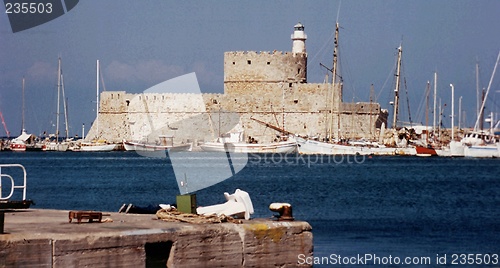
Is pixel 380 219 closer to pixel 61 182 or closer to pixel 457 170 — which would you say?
pixel 61 182

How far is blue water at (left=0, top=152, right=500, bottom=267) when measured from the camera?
1147 centimetres

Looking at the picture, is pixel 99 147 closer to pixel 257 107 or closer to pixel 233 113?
pixel 233 113

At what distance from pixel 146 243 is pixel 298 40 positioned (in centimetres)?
4008

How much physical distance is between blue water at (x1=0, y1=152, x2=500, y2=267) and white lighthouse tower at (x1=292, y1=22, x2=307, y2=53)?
906cm

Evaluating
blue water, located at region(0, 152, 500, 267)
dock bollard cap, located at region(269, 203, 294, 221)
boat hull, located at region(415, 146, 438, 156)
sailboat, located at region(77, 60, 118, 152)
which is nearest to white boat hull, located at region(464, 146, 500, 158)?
boat hull, located at region(415, 146, 438, 156)

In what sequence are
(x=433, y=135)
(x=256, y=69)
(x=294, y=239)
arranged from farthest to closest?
(x=433, y=135)
(x=256, y=69)
(x=294, y=239)

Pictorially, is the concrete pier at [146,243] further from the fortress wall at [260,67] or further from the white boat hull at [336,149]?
the fortress wall at [260,67]

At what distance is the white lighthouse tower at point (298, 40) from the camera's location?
45125 millimetres

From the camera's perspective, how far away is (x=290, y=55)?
43.4 m

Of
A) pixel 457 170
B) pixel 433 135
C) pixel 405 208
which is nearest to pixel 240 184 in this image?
pixel 405 208

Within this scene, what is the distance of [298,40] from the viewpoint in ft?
148

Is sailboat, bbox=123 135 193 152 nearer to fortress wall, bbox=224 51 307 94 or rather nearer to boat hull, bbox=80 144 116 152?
boat hull, bbox=80 144 116 152

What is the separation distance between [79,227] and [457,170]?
1179 inches

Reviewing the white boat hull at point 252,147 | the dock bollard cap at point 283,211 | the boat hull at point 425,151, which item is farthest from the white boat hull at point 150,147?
the dock bollard cap at point 283,211
